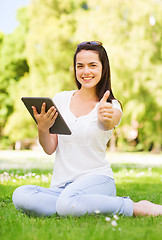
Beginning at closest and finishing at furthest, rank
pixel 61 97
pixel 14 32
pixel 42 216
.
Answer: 1. pixel 42 216
2. pixel 61 97
3. pixel 14 32

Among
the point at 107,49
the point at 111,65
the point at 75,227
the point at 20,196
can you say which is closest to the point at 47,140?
the point at 20,196

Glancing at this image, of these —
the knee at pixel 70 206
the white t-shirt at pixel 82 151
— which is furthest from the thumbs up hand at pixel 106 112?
the knee at pixel 70 206

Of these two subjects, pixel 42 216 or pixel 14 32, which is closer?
pixel 42 216

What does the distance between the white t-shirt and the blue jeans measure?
0.09 metres

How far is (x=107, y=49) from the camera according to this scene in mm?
18844

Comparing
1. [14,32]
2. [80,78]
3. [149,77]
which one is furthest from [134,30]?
[80,78]

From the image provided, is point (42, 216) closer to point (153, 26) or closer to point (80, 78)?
point (80, 78)

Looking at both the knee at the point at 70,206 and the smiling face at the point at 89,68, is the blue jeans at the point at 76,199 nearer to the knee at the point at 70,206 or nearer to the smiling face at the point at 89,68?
the knee at the point at 70,206

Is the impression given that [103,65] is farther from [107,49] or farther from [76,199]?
[107,49]

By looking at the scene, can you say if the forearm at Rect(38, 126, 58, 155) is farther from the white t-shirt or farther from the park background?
the park background

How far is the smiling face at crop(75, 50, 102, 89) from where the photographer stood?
11.6ft

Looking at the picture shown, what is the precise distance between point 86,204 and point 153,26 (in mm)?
17704

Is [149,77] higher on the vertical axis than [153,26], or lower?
lower

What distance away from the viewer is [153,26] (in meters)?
19.3
